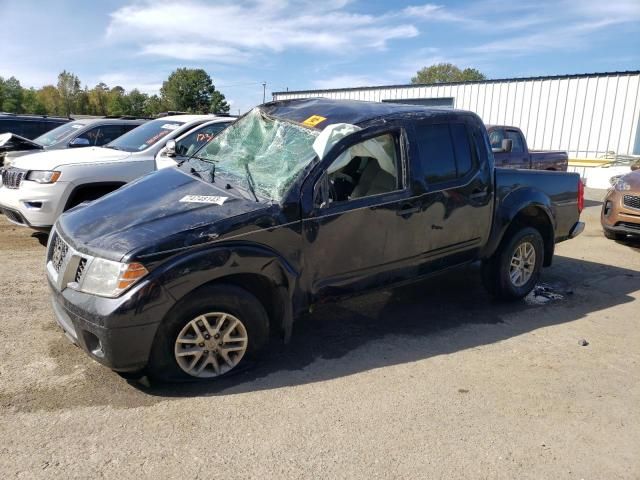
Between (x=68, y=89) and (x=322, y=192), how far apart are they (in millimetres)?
85614

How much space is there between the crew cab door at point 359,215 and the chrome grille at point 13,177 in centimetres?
473

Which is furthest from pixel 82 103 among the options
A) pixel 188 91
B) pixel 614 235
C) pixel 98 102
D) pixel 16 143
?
pixel 614 235

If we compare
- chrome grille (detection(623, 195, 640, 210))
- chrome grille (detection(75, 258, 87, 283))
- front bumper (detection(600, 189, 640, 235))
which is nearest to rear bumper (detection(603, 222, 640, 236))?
front bumper (detection(600, 189, 640, 235))

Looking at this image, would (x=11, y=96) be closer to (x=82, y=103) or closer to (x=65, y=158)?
(x=82, y=103)

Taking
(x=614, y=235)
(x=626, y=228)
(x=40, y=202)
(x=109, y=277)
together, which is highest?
(x=109, y=277)

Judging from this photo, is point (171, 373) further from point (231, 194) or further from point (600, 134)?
point (600, 134)

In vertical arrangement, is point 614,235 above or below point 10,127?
below

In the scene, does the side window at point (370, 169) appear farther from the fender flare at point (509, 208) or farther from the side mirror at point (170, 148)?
the side mirror at point (170, 148)

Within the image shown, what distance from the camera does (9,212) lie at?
670 centimetres

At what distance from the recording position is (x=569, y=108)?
20.8m

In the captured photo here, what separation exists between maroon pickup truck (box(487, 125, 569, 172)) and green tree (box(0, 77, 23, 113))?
7101cm

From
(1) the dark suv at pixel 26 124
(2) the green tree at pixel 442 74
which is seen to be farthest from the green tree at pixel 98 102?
(1) the dark suv at pixel 26 124

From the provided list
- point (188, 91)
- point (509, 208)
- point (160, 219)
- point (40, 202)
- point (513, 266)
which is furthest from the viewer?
point (188, 91)

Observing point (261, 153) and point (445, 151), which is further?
point (445, 151)
